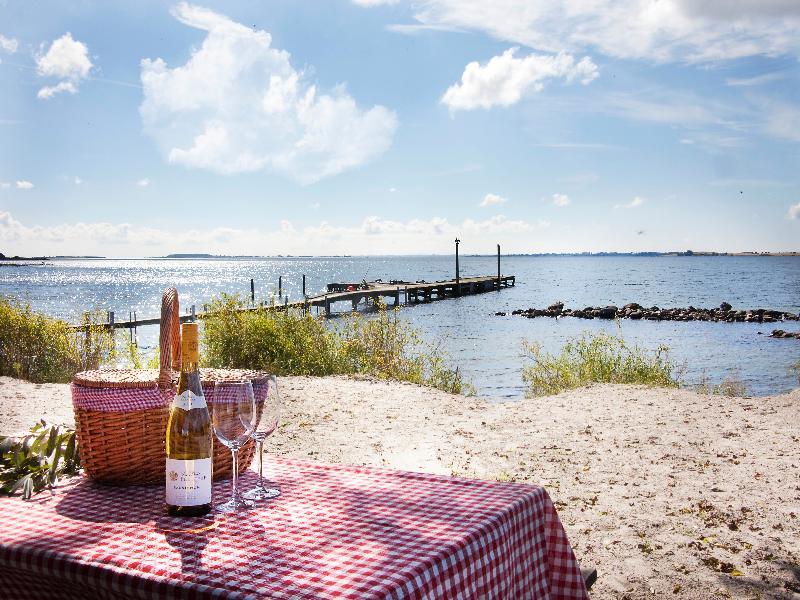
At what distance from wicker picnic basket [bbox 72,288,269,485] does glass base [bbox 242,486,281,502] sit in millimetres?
214

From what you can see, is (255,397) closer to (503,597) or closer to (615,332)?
(503,597)

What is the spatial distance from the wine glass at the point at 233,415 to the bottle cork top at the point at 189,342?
0.30 feet

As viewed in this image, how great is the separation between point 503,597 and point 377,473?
1.61ft

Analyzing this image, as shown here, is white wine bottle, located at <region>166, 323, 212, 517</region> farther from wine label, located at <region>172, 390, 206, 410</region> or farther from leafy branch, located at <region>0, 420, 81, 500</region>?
leafy branch, located at <region>0, 420, 81, 500</region>

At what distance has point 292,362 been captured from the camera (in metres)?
10.5

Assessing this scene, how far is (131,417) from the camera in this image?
1.85 meters

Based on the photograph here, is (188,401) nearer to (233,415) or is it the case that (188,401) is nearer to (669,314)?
(233,415)

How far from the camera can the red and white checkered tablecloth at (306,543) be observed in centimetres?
134

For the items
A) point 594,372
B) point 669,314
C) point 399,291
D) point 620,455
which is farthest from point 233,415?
point 399,291

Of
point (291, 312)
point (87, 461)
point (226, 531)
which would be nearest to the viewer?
point (226, 531)

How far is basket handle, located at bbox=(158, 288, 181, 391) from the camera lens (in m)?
1.86

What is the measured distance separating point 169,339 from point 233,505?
1.45ft

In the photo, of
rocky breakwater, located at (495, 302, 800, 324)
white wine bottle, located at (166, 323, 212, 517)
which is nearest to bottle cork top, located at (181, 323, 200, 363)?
white wine bottle, located at (166, 323, 212, 517)

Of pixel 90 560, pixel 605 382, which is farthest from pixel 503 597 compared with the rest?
pixel 605 382
